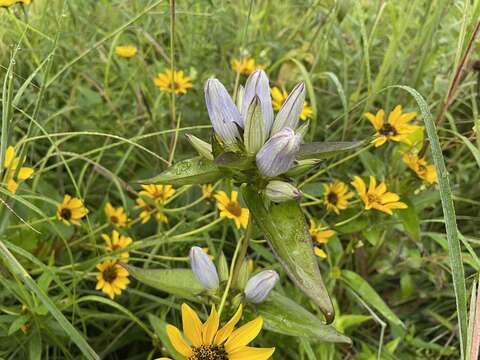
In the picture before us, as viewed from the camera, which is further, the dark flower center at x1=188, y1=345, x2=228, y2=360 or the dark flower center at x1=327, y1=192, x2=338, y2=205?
the dark flower center at x1=327, y1=192, x2=338, y2=205

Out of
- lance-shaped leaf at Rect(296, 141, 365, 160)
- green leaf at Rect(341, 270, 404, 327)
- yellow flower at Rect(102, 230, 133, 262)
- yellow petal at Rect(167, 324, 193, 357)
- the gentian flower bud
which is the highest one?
lance-shaped leaf at Rect(296, 141, 365, 160)

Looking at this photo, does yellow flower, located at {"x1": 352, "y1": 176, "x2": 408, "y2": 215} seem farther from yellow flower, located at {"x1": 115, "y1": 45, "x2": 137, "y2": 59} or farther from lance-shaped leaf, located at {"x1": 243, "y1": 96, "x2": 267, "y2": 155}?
yellow flower, located at {"x1": 115, "y1": 45, "x2": 137, "y2": 59}

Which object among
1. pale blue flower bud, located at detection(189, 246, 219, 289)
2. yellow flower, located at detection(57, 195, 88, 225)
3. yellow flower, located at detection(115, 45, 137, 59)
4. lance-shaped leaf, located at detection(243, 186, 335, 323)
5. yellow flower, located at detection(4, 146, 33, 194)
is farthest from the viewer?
yellow flower, located at detection(115, 45, 137, 59)

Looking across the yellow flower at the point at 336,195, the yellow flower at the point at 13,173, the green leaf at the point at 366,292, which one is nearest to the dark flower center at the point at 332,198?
the yellow flower at the point at 336,195

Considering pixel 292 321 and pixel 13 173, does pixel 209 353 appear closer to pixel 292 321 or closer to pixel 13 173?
pixel 292 321

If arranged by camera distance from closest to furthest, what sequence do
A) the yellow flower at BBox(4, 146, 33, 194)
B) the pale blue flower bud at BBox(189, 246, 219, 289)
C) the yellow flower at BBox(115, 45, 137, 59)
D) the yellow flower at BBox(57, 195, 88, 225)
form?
the pale blue flower bud at BBox(189, 246, 219, 289) < the yellow flower at BBox(4, 146, 33, 194) < the yellow flower at BBox(57, 195, 88, 225) < the yellow flower at BBox(115, 45, 137, 59)

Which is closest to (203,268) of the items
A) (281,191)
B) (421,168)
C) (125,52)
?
(281,191)

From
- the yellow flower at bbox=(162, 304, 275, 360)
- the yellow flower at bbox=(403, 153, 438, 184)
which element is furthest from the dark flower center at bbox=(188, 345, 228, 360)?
the yellow flower at bbox=(403, 153, 438, 184)
